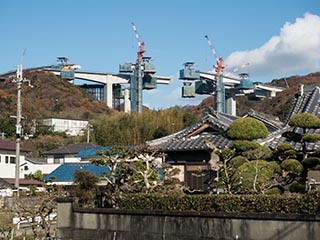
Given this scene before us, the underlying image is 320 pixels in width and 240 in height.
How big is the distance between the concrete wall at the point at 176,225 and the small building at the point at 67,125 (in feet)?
206

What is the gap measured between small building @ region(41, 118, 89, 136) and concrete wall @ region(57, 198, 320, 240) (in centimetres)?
6286

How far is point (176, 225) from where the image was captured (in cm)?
1478

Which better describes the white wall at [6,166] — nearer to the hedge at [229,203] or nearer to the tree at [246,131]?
the hedge at [229,203]

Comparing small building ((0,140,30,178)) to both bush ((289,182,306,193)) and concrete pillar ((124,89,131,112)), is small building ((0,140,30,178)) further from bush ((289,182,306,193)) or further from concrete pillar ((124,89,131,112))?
concrete pillar ((124,89,131,112))

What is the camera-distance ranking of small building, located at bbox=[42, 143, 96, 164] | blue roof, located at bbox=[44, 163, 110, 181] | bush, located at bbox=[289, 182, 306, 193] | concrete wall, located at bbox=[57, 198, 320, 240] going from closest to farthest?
1. concrete wall, located at bbox=[57, 198, 320, 240]
2. bush, located at bbox=[289, 182, 306, 193]
3. blue roof, located at bbox=[44, 163, 110, 181]
4. small building, located at bbox=[42, 143, 96, 164]

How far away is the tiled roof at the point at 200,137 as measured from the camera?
70.5 feet

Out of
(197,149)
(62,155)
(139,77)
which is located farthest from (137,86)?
(197,149)

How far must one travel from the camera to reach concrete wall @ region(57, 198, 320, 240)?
1262 centimetres

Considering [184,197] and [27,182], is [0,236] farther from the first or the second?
[27,182]

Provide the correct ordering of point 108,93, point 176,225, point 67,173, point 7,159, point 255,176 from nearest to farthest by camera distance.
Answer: point 176,225 < point 255,176 < point 67,173 < point 7,159 < point 108,93

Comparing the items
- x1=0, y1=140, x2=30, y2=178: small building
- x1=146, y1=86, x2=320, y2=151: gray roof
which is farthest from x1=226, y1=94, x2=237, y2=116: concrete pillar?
x1=146, y1=86, x2=320, y2=151: gray roof

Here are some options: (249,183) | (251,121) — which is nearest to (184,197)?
(249,183)

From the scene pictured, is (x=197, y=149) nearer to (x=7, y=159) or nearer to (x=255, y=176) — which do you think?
(x=255, y=176)

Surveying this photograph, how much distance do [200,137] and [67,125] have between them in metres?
63.7
